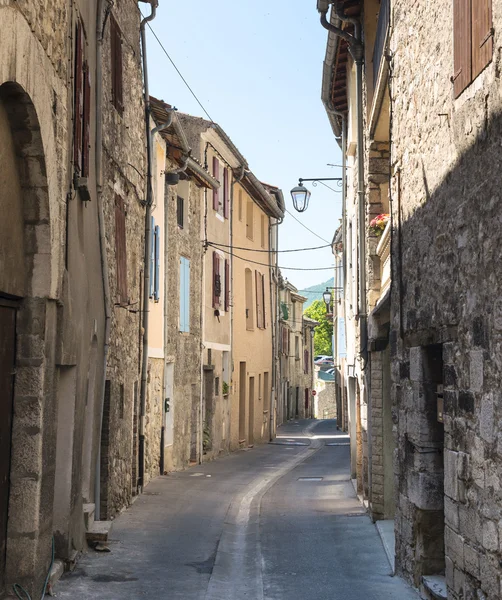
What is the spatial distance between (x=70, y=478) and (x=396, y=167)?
4146 millimetres

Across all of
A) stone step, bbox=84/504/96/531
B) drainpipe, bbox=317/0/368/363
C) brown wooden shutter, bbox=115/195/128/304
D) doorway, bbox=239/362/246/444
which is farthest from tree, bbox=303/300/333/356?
stone step, bbox=84/504/96/531

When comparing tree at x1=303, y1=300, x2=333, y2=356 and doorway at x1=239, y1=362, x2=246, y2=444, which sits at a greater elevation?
tree at x1=303, y1=300, x2=333, y2=356

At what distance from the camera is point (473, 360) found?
5625 millimetres

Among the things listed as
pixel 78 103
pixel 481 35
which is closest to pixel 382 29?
pixel 78 103

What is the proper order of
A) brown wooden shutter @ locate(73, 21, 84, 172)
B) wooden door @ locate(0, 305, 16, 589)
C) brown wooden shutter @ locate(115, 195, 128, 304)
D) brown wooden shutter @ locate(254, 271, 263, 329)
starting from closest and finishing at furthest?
wooden door @ locate(0, 305, 16, 589) → brown wooden shutter @ locate(73, 21, 84, 172) → brown wooden shutter @ locate(115, 195, 128, 304) → brown wooden shutter @ locate(254, 271, 263, 329)

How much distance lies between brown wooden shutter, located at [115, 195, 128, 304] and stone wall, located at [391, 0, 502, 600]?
4.39 metres

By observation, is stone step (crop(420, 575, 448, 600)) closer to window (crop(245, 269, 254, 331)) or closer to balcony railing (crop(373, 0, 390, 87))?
balcony railing (crop(373, 0, 390, 87))

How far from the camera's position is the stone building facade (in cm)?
530

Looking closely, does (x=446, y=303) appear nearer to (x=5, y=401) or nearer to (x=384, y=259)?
(x=5, y=401)

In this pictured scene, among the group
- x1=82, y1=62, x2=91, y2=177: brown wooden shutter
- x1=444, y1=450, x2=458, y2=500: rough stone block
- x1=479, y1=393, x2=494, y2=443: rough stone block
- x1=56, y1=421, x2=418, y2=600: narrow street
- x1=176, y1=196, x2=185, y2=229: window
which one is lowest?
x1=56, y1=421, x2=418, y2=600: narrow street

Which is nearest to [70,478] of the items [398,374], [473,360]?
[398,374]

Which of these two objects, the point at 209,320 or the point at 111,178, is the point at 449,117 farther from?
the point at 209,320

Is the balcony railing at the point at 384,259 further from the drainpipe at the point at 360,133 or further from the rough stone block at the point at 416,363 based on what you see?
the rough stone block at the point at 416,363

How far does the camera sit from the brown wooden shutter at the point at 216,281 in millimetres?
22672
